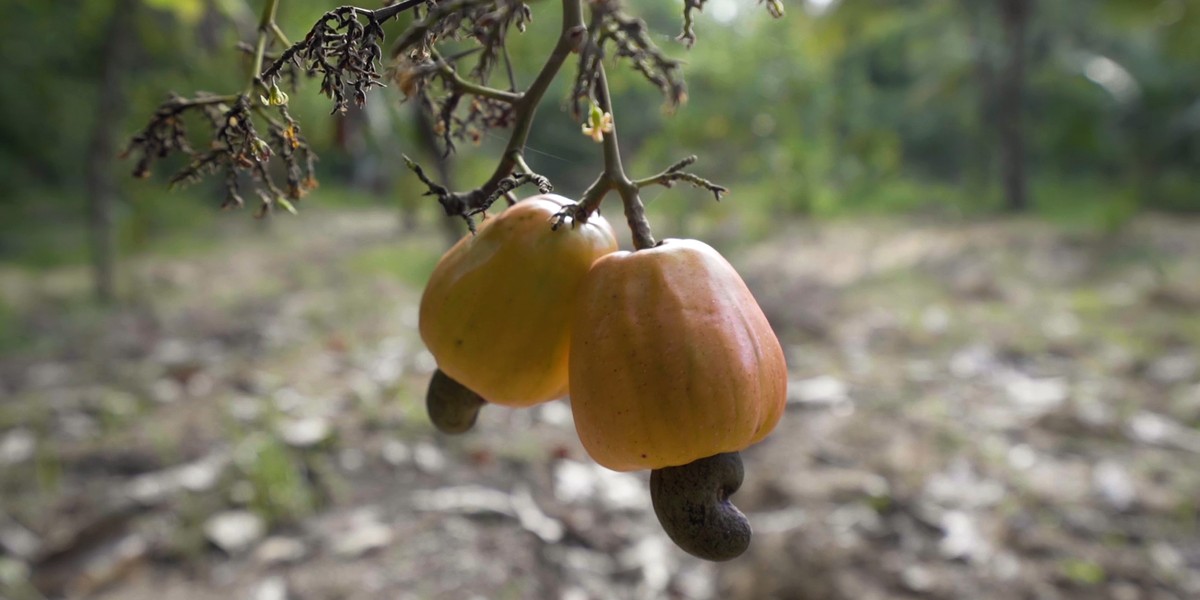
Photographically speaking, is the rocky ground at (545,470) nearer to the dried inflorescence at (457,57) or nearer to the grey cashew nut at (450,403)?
the grey cashew nut at (450,403)

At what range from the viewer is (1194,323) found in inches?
181

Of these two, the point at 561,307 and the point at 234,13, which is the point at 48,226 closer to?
the point at 234,13

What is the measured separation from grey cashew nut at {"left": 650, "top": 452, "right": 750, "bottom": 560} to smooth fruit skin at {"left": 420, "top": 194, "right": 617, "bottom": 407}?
0.18 meters

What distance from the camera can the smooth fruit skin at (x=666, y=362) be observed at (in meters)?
0.74

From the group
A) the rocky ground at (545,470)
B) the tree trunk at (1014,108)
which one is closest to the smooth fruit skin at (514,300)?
the rocky ground at (545,470)

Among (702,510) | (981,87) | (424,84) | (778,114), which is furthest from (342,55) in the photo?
(981,87)

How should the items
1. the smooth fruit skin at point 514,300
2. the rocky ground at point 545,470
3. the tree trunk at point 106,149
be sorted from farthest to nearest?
the tree trunk at point 106,149, the rocky ground at point 545,470, the smooth fruit skin at point 514,300

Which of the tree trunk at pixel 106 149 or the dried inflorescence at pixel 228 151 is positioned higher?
the tree trunk at pixel 106 149


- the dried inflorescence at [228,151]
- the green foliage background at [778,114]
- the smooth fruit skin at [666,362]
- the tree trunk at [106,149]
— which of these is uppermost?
the green foliage background at [778,114]

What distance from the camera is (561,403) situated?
3.65 meters

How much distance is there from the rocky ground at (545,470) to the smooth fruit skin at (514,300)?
1529 mm

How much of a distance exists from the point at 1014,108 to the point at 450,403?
400 inches

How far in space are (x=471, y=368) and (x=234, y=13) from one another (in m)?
1.49

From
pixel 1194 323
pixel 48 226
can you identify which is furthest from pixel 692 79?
pixel 48 226
